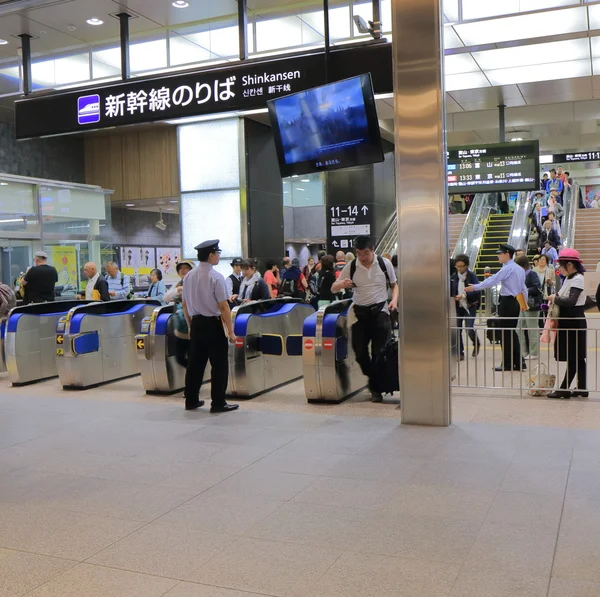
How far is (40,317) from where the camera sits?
28.9ft

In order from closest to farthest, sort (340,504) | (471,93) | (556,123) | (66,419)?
(340,504)
(66,419)
(471,93)
(556,123)

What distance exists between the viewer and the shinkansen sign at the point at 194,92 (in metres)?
6.20

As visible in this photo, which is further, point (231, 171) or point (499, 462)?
point (231, 171)

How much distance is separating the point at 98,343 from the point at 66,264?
19.6 ft

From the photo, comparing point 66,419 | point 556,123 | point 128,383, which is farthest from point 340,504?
point 556,123

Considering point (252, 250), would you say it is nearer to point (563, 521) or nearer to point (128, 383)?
point (128, 383)

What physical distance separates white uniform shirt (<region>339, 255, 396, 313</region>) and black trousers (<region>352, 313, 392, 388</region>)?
0.15 meters

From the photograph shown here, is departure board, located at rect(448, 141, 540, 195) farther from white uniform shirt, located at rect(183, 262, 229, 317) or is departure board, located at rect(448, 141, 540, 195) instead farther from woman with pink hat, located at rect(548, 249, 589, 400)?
white uniform shirt, located at rect(183, 262, 229, 317)

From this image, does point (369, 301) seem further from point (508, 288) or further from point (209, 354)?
point (508, 288)

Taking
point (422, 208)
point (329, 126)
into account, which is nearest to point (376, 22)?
point (329, 126)

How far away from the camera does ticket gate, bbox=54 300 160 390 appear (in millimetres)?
8172

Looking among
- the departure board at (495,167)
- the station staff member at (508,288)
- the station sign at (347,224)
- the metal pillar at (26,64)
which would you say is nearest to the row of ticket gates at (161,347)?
the station staff member at (508,288)

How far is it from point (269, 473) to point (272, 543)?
1.20 m

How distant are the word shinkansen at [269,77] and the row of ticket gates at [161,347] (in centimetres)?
229
